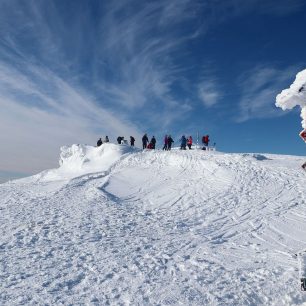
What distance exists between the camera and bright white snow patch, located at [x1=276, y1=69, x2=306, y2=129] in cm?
799

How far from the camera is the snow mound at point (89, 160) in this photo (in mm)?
32662

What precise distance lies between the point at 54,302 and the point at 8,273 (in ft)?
8.70

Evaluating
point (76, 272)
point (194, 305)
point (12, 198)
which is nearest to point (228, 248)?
point (194, 305)

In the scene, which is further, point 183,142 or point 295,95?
point 183,142

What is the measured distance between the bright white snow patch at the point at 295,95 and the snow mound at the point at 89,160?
2356 centimetres

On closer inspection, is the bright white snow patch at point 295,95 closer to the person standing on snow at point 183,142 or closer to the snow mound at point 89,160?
the snow mound at point 89,160

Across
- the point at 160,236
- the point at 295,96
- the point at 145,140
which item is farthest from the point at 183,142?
the point at 295,96

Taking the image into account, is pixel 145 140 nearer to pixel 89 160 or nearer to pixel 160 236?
pixel 89 160

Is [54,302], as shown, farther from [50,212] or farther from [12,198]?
[12,198]

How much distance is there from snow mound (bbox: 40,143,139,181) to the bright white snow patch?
77.3 feet

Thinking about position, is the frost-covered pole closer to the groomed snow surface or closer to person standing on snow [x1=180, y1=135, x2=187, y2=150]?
the groomed snow surface

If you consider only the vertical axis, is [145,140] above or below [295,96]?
above

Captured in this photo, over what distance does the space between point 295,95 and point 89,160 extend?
2977 centimetres

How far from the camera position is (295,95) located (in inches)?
316
